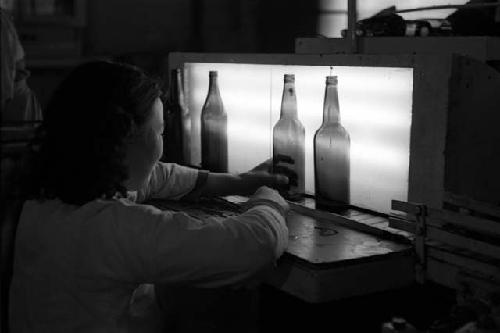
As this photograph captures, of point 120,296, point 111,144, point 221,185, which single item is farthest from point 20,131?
point 221,185

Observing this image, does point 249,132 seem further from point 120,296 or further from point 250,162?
point 120,296

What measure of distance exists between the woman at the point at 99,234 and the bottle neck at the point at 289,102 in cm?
52

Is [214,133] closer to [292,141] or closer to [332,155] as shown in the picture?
[292,141]

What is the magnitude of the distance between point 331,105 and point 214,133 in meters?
0.51

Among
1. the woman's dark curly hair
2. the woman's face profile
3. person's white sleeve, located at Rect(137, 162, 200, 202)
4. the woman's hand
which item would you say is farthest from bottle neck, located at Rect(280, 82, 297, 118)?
the woman's dark curly hair

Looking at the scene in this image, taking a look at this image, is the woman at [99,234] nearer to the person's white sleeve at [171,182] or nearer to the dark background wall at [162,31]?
the person's white sleeve at [171,182]

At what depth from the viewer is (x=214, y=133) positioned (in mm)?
1997

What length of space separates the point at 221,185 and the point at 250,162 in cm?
23

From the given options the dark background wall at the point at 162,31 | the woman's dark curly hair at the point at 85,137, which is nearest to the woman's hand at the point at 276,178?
the woman's dark curly hair at the point at 85,137

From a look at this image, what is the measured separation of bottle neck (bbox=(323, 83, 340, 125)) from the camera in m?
1.56

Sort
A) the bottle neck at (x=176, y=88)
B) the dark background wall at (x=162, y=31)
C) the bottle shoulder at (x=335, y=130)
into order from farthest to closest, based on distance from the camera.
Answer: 1. the dark background wall at (x=162, y=31)
2. the bottle neck at (x=176, y=88)
3. the bottle shoulder at (x=335, y=130)

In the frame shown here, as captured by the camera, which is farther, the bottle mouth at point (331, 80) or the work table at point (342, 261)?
the bottle mouth at point (331, 80)

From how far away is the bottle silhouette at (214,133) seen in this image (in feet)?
6.48

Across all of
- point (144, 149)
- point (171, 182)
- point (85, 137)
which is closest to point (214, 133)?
point (171, 182)
